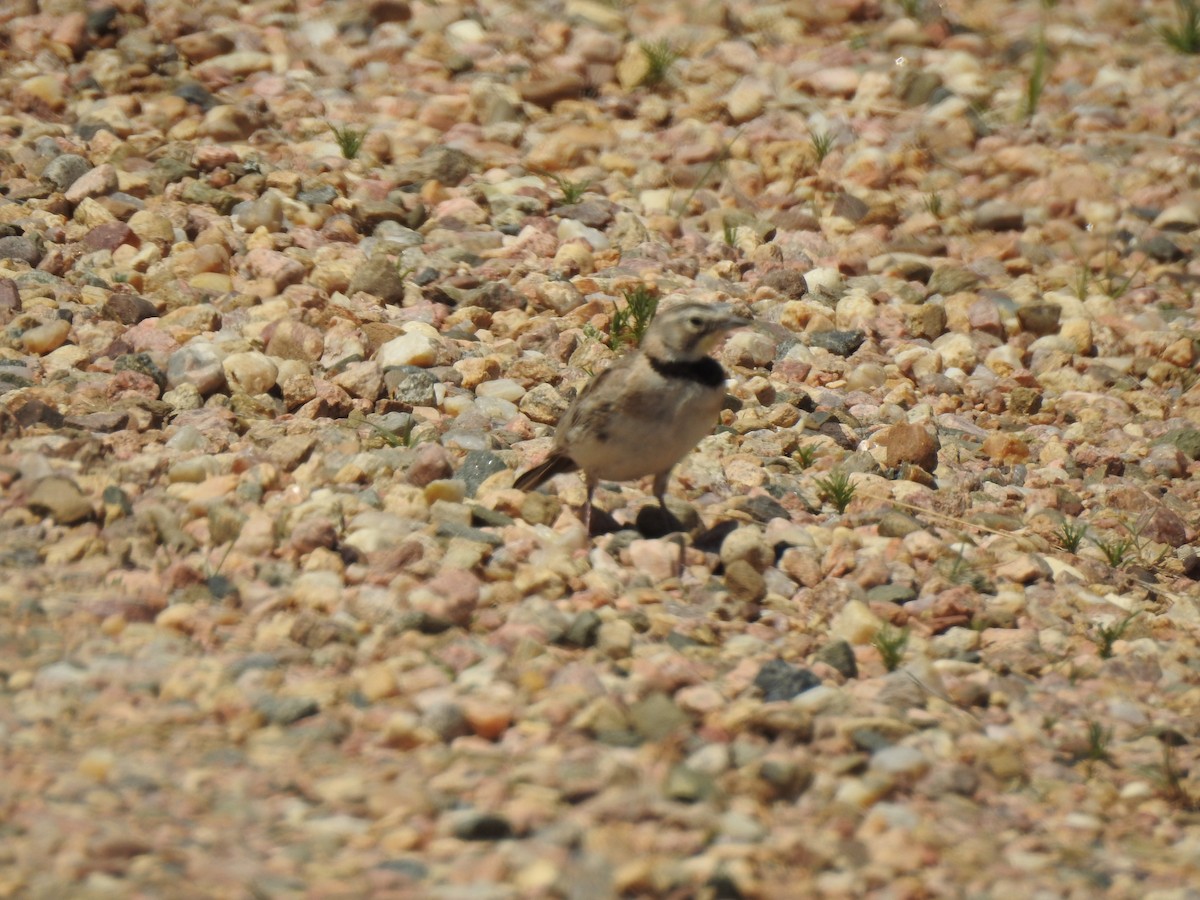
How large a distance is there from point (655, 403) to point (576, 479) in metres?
0.82

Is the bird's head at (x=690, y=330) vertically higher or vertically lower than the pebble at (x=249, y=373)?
higher

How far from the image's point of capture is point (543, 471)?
636cm

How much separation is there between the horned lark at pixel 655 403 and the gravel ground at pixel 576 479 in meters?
0.31

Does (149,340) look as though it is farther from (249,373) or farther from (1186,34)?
(1186,34)

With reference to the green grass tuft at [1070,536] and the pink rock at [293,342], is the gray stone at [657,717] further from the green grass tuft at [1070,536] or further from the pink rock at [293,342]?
the pink rock at [293,342]

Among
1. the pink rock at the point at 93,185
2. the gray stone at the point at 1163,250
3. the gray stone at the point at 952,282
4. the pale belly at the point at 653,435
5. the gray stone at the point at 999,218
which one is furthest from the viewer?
the gray stone at the point at 999,218

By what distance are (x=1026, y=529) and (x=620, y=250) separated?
2926 mm

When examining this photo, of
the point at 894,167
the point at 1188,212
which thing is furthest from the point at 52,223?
the point at 1188,212

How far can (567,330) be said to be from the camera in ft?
25.0

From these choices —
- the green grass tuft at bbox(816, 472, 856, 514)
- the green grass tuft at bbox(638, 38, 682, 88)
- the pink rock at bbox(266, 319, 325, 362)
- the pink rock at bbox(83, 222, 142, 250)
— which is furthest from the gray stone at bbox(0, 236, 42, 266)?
the green grass tuft at bbox(638, 38, 682, 88)

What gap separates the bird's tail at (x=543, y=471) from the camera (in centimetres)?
632

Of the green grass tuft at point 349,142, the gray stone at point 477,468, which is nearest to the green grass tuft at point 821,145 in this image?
the green grass tuft at point 349,142

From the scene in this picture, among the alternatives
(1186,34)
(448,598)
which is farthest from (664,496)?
(1186,34)

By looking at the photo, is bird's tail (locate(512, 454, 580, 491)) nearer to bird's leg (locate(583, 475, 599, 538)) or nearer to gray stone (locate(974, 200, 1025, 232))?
bird's leg (locate(583, 475, 599, 538))
